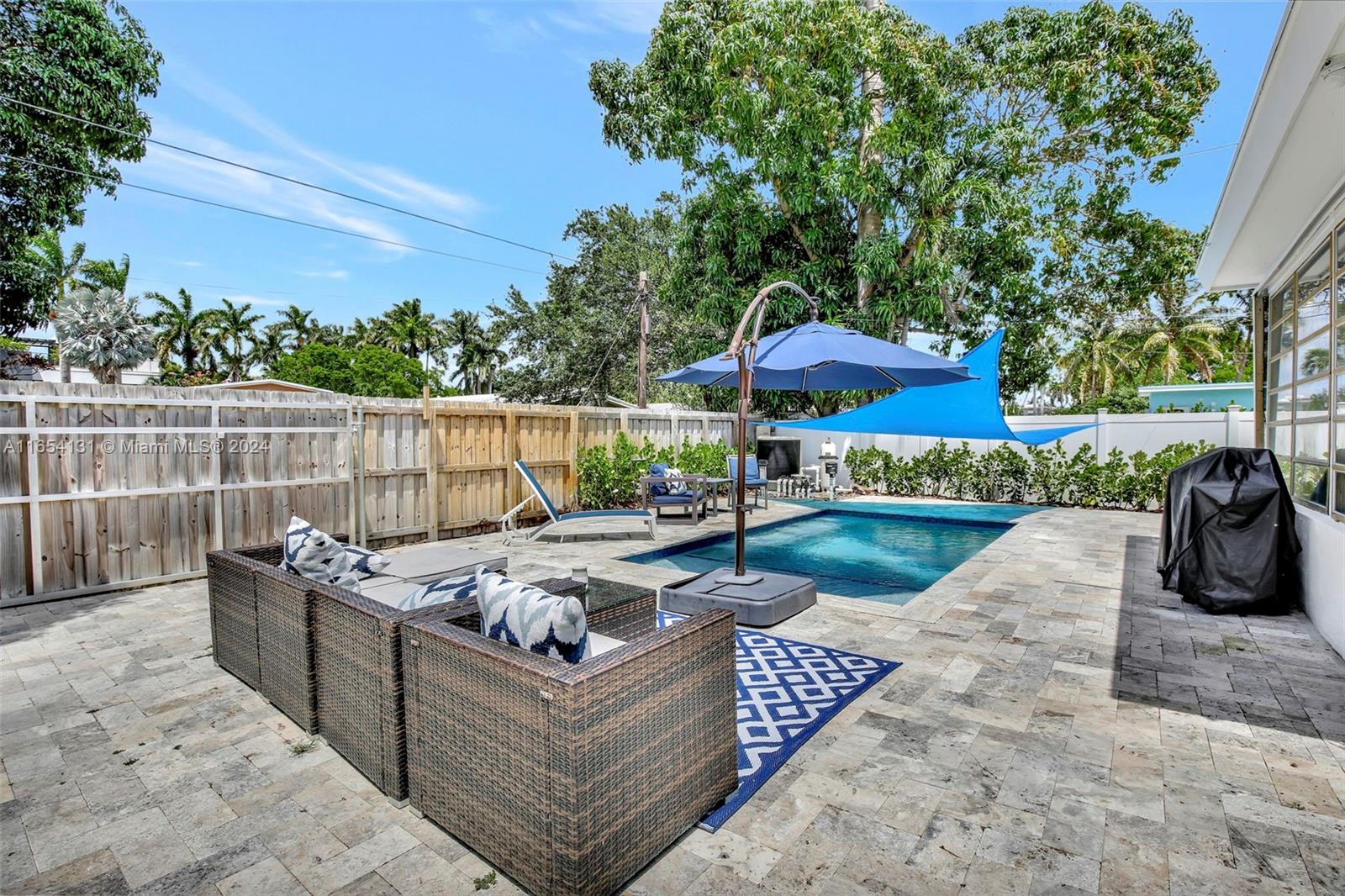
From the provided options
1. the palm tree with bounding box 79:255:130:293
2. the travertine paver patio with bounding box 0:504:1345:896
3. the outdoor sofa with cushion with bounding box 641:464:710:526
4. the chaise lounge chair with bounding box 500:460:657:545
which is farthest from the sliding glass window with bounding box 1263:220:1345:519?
the palm tree with bounding box 79:255:130:293

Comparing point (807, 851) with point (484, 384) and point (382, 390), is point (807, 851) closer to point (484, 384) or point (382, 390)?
point (382, 390)

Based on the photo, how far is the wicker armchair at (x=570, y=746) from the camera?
65.8 inches

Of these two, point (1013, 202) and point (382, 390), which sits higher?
point (1013, 202)

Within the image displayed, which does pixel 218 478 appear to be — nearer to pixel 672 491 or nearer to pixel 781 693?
pixel 781 693

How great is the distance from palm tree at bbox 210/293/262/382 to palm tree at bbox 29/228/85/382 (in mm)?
8049

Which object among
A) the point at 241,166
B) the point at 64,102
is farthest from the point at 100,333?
the point at 241,166

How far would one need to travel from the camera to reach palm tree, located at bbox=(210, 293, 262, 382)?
36562mm

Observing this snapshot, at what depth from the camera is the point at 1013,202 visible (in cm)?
1151

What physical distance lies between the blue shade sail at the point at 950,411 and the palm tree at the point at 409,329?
3819 cm

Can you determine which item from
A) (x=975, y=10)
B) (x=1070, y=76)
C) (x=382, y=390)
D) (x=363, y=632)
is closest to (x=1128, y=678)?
(x=363, y=632)

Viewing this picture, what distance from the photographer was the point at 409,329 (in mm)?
40812

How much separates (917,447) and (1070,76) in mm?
7536

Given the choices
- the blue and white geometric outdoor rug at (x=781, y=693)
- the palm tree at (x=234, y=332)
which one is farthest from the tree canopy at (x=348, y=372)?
the blue and white geometric outdoor rug at (x=781, y=693)

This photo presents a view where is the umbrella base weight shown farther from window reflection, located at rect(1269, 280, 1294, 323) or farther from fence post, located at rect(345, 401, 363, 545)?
window reflection, located at rect(1269, 280, 1294, 323)
